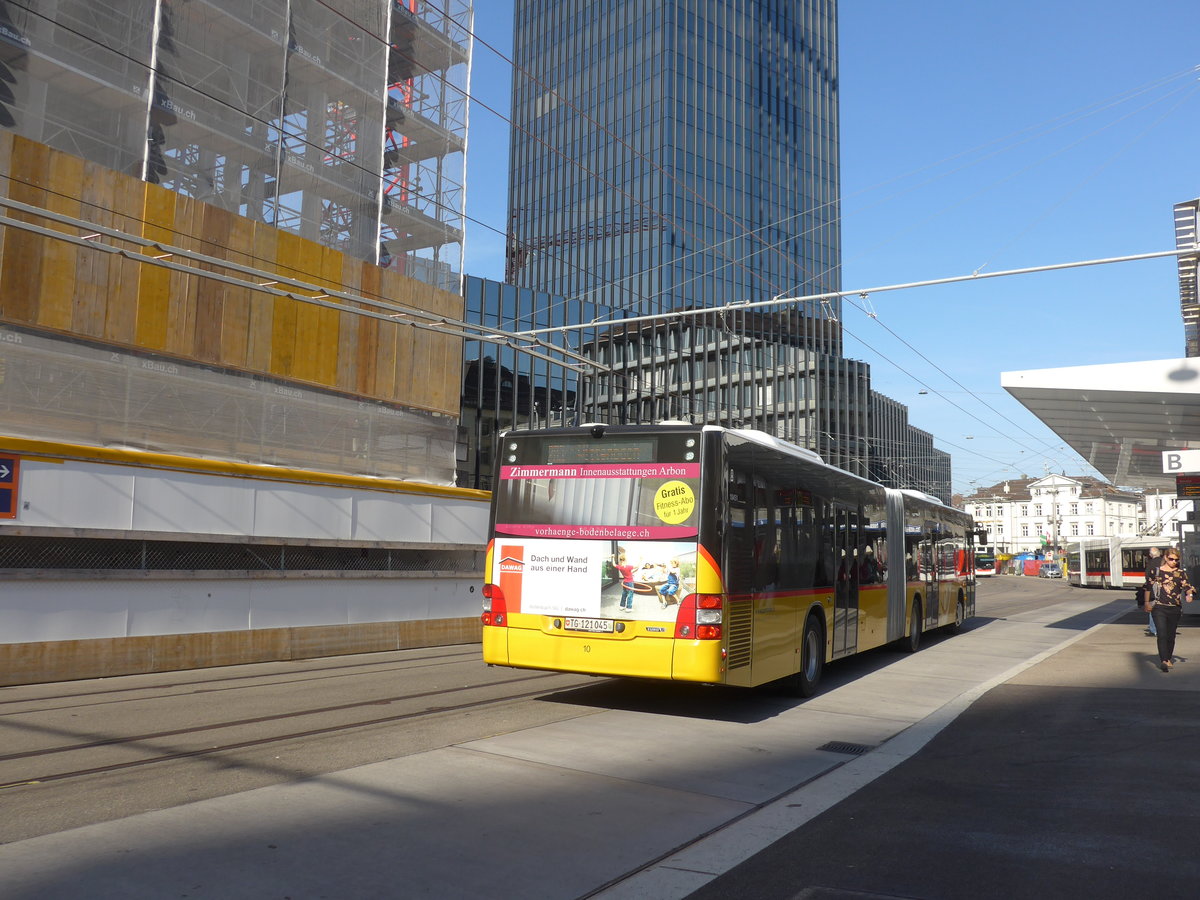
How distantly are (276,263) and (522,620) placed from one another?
12.4m

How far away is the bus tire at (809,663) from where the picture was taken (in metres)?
12.0

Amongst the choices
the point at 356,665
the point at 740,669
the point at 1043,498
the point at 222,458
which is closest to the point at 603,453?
the point at 740,669

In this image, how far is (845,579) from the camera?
1394 centimetres

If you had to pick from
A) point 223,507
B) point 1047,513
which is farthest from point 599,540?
point 1047,513

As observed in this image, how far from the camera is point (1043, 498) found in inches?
5394

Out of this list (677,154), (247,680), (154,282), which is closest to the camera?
(247,680)

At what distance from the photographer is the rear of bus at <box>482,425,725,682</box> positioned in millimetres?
9742

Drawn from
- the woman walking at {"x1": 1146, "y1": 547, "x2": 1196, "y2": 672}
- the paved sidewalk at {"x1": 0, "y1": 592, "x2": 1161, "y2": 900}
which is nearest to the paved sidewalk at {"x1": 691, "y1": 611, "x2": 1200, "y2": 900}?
the paved sidewalk at {"x1": 0, "y1": 592, "x2": 1161, "y2": 900}

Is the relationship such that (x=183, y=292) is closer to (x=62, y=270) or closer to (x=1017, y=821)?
(x=62, y=270)

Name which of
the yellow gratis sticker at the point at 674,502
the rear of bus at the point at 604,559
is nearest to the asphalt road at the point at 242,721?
the rear of bus at the point at 604,559

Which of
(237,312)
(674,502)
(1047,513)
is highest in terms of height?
(1047,513)

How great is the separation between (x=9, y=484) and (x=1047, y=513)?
143m

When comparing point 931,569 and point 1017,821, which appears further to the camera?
point 931,569

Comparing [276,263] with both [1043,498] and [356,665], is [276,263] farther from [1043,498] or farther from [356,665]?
[1043,498]
